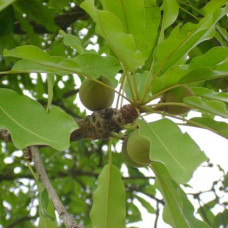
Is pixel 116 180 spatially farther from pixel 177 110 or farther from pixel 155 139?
pixel 155 139

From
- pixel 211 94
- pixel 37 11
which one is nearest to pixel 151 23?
pixel 211 94

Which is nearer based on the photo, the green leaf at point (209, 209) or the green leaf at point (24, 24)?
the green leaf at point (24, 24)

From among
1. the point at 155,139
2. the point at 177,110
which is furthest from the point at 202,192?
the point at 155,139

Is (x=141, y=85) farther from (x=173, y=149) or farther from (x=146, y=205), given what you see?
(x=146, y=205)

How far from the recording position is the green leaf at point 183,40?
3.84ft

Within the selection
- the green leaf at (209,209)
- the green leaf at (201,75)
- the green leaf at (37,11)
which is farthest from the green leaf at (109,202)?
the green leaf at (209,209)

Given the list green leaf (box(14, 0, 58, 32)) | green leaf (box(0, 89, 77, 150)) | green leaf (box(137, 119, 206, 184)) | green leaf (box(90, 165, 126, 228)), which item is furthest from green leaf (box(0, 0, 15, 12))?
green leaf (box(14, 0, 58, 32))

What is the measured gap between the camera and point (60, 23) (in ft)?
7.91

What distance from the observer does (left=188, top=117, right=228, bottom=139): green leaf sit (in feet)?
4.11

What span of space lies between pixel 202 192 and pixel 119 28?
207 centimetres

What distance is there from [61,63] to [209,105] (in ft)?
1.26

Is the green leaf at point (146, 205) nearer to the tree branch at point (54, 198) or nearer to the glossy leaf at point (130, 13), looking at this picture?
the tree branch at point (54, 198)

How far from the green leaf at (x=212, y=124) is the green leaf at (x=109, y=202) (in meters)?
0.36

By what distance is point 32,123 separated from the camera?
1065 millimetres
